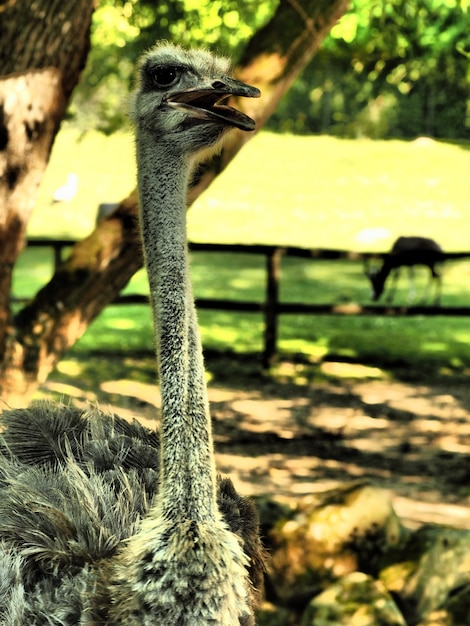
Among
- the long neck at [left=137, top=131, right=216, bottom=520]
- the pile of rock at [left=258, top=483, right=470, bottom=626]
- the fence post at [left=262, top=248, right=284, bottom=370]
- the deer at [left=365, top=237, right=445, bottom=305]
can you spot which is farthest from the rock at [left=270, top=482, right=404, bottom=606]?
the deer at [left=365, top=237, right=445, bottom=305]

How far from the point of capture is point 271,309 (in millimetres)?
9367

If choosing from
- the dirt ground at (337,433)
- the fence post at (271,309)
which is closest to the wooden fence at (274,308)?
the fence post at (271,309)

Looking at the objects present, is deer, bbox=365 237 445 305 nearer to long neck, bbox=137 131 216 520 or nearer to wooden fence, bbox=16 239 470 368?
wooden fence, bbox=16 239 470 368

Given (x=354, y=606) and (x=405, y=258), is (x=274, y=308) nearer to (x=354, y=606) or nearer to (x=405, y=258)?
(x=405, y=258)

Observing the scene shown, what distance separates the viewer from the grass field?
407 inches

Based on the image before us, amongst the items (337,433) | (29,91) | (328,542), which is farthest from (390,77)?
(328,542)

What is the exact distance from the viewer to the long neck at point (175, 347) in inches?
85.1

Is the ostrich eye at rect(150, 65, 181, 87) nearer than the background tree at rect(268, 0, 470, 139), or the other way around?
the ostrich eye at rect(150, 65, 181, 87)

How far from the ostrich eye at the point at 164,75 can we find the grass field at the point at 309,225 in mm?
6217

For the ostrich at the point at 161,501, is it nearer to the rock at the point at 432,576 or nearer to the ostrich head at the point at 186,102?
the ostrich head at the point at 186,102

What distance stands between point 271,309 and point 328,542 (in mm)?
5140

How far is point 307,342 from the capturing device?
1029 cm

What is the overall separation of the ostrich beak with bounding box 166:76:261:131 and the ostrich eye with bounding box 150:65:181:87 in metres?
0.05

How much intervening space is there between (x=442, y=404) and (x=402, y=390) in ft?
1.65
